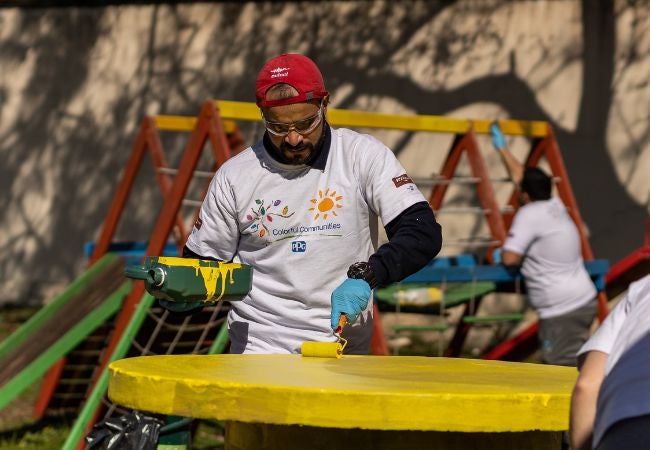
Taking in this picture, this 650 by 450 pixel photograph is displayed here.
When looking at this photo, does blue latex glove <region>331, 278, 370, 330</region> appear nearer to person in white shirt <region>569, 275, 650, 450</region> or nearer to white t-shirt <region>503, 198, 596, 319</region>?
person in white shirt <region>569, 275, 650, 450</region>

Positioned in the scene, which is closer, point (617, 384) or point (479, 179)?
point (617, 384)

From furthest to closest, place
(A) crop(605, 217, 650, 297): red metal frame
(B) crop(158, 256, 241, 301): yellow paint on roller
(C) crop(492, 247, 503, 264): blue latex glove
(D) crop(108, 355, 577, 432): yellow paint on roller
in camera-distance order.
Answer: (C) crop(492, 247, 503, 264): blue latex glove < (A) crop(605, 217, 650, 297): red metal frame < (B) crop(158, 256, 241, 301): yellow paint on roller < (D) crop(108, 355, 577, 432): yellow paint on roller

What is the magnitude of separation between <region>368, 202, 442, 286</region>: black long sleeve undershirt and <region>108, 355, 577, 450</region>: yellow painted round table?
1.07 ft

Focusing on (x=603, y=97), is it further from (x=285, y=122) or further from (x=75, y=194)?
(x=285, y=122)

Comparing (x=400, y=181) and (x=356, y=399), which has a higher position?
(x=400, y=181)

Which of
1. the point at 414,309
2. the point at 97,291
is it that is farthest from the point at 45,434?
the point at 414,309

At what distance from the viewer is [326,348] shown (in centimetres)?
389

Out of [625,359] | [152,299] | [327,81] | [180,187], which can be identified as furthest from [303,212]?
[327,81]

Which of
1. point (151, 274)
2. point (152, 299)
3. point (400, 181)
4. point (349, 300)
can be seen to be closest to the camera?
point (349, 300)

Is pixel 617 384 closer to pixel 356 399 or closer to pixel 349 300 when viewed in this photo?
pixel 356 399

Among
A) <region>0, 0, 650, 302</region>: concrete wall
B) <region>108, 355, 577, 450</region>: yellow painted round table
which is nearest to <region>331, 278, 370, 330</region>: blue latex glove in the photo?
<region>108, 355, 577, 450</region>: yellow painted round table

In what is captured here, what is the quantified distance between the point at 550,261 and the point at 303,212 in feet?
11.9

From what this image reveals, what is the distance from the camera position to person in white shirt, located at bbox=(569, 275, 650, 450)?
2.17m

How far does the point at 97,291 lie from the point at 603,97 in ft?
14.4
